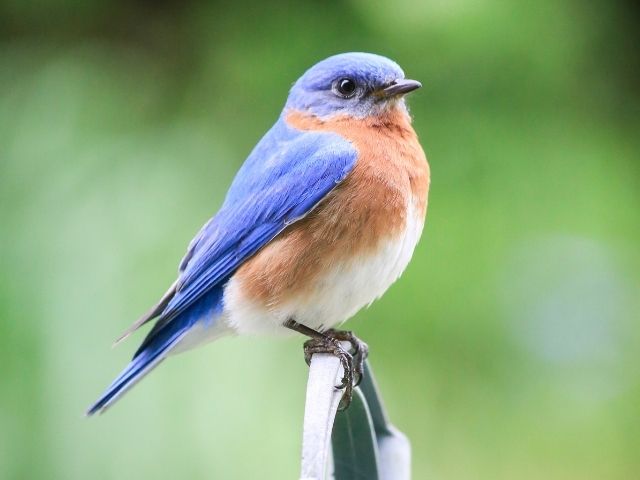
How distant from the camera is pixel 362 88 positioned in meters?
2.81

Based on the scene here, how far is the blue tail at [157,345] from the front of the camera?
2.60m

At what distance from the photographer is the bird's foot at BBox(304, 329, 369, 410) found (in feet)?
7.24

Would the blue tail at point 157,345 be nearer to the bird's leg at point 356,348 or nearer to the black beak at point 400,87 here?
the bird's leg at point 356,348

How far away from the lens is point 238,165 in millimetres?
3189

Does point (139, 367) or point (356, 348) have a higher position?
point (356, 348)

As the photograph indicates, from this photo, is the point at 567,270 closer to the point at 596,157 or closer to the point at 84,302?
the point at 596,157

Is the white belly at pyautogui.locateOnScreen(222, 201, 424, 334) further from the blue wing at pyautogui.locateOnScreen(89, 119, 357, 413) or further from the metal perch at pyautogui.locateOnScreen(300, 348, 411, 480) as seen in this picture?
the metal perch at pyautogui.locateOnScreen(300, 348, 411, 480)

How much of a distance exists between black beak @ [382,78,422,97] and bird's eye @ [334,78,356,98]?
0.31 ft

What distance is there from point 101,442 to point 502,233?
1.25 metres

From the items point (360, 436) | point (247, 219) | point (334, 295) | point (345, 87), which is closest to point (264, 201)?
point (247, 219)

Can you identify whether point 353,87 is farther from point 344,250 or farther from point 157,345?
A: point 157,345

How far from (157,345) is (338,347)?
1.64 ft

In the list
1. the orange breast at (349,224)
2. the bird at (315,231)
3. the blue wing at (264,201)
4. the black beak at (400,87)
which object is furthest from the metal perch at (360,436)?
the black beak at (400,87)

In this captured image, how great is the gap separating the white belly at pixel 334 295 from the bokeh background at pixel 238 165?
0.36m
